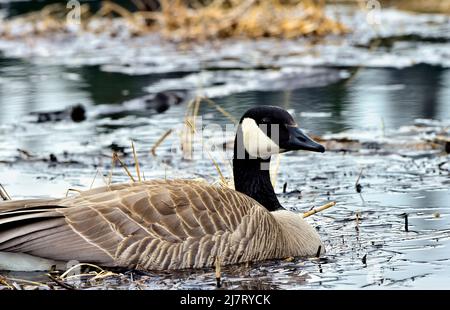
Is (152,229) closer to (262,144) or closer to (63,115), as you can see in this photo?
(262,144)

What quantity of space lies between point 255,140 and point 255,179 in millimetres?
349

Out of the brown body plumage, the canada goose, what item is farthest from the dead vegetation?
the brown body plumage

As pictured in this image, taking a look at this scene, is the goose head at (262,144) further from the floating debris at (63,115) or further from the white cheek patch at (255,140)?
the floating debris at (63,115)

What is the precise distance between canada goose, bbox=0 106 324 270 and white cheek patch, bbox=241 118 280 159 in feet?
0.67

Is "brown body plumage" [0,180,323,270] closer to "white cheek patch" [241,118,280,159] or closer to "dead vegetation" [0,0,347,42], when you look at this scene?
"white cheek patch" [241,118,280,159]

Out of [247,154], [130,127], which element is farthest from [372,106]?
[247,154]

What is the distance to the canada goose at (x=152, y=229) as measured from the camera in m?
7.10

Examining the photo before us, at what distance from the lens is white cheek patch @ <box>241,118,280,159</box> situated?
8.20m

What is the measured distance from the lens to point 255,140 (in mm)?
8219

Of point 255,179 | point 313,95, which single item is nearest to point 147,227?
point 255,179

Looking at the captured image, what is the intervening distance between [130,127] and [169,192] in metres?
5.92

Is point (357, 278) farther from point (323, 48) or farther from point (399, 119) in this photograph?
point (323, 48)

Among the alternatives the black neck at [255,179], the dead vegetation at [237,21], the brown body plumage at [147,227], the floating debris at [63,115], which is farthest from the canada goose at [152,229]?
the dead vegetation at [237,21]

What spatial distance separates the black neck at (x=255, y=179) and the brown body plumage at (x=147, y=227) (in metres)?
0.48
